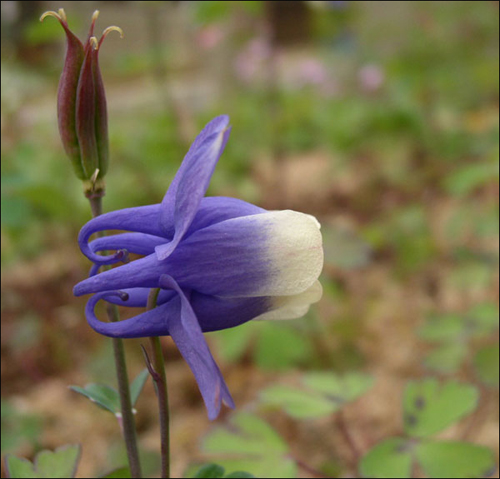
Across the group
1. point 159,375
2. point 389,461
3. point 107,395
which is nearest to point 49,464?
point 107,395

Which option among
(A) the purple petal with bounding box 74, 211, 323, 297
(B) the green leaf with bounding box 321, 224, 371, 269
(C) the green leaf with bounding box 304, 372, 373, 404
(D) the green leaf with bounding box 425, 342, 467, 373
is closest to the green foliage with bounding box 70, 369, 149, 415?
(A) the purple petal with bounding box 74, 211, 323, 297

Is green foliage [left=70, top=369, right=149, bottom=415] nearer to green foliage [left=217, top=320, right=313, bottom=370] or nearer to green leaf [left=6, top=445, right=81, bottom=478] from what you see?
green leaf [left=6, top=445, right=81, bottom=478]

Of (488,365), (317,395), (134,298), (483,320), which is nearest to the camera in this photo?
(134,298)

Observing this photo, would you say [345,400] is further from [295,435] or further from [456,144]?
[456,144]

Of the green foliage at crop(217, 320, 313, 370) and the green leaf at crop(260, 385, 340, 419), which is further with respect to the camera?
the green foliage at crop(217, 320, 313, 370)

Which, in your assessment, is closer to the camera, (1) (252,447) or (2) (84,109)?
(2) (84,109)

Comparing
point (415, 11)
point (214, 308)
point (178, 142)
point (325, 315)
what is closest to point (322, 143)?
point (415, 11)

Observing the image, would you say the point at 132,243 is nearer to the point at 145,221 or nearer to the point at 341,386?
the point at 145,221
